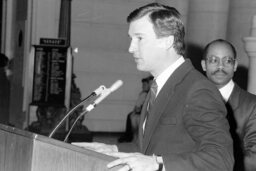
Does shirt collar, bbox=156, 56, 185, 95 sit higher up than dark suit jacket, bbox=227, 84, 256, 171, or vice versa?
shirt collar, bbox=156, 56, 185, 95

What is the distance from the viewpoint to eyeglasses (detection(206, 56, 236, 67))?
379 cm

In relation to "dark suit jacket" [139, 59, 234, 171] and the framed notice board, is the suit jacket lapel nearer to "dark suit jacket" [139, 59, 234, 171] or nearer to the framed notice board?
"dark suit jacket" [139, 59, 234, 171]

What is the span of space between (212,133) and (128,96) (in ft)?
28.4

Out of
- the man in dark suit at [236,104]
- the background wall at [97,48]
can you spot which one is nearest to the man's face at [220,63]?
the man in dark suit at [236,104]

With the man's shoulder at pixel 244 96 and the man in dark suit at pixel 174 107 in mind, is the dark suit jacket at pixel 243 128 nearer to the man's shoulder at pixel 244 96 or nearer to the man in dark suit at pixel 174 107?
the man's shoulder at pixel 244 96

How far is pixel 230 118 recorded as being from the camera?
3.44 meters

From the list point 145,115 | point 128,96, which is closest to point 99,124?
point 128,96

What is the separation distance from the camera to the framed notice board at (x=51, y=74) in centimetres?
860

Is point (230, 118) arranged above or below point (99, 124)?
above

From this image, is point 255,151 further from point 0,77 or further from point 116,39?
point 116,39

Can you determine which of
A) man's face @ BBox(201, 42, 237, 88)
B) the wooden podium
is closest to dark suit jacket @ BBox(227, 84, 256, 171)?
man's face @ BBox(201, 42, 237, 88)

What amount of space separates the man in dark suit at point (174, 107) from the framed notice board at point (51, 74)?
6.36 metres

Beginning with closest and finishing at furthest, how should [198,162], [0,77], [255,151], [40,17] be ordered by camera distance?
[198,162], [255,151], [0,77], [40,17]

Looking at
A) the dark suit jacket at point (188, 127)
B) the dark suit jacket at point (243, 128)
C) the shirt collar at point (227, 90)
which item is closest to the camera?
the dark suit jacket at point (188, 127)
